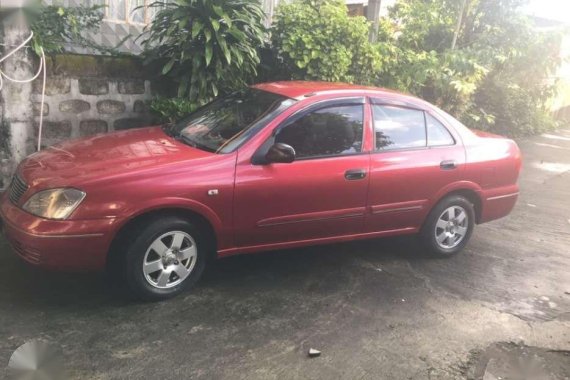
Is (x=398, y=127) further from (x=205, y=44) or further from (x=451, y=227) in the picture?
(x=205, y=44)

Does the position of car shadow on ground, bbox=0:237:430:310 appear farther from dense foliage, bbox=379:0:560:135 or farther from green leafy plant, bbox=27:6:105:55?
dense foliage, bbox=379:0:560:135

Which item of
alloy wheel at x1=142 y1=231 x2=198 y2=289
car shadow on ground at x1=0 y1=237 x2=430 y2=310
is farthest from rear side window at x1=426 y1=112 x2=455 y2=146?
alloy wheel at x1=142 y1=231 x2=198 y2=289

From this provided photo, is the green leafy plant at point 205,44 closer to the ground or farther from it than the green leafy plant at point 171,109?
farther from it

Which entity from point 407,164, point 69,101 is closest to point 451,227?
point 407,164

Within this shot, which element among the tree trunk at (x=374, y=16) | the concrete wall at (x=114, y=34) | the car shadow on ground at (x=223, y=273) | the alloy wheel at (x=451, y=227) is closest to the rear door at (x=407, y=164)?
the alloy wheel at (x=451, y=227)

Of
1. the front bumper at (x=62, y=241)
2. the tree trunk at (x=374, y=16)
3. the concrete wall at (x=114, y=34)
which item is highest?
the tree trunk at (x=374, y=16)

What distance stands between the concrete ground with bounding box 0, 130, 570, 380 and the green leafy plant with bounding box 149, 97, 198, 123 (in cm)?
211

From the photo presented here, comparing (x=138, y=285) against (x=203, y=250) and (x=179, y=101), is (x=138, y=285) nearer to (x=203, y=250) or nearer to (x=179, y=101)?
(x=203, y=250)

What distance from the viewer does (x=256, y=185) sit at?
12.9 ft

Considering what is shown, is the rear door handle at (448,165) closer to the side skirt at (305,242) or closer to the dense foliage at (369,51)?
the side skirt at (305,242)

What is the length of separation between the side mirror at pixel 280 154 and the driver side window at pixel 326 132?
0.18 m

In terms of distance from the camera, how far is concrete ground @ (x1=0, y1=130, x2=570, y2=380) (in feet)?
10.5

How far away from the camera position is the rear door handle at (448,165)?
15.7 ft

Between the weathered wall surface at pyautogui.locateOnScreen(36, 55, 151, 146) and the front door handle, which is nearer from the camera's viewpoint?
the front door handle
